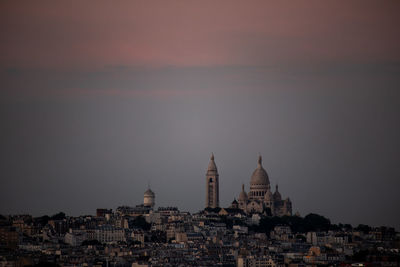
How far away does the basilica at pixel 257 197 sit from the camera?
126500 mm

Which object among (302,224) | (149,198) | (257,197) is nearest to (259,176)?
(257,197)

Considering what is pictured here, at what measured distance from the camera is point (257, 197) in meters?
130

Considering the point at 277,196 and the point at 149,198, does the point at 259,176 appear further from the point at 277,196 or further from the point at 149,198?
the point at 149,198

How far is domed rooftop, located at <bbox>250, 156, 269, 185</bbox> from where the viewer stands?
131 metres

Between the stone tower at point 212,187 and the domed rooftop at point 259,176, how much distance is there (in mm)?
3528

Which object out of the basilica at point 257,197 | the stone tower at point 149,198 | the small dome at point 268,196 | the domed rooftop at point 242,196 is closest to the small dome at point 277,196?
the basilica at point 257,197

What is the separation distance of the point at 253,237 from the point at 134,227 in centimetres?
896

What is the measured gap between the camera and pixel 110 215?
4530 inches

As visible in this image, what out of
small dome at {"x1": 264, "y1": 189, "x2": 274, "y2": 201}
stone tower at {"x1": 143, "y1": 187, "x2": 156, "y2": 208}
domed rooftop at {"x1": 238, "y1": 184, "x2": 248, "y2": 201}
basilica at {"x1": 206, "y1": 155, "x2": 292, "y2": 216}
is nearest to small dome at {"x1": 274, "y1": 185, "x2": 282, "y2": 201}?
basilica at {"x1": 206, "y1": 155, "x2": 292, "y2": 216}

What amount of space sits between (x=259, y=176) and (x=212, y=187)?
4562mm

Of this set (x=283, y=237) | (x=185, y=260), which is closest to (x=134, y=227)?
(x=283, y=237)

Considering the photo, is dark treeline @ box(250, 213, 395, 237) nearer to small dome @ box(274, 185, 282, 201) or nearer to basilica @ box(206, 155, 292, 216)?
basilica @ box(206, 155, 292, 216)

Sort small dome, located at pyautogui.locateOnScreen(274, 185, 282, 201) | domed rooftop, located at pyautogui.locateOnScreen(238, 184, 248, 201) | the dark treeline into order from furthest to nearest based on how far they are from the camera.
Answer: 1. small dome, located at pyautogui.locateOnScreen(274, 185, 282, 201)
2. domed rooftop, located at pyautogui.locateOnScreen(238, 184, 248, 201)
3. the dark treeline

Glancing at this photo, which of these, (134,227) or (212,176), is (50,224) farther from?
(212,176)
